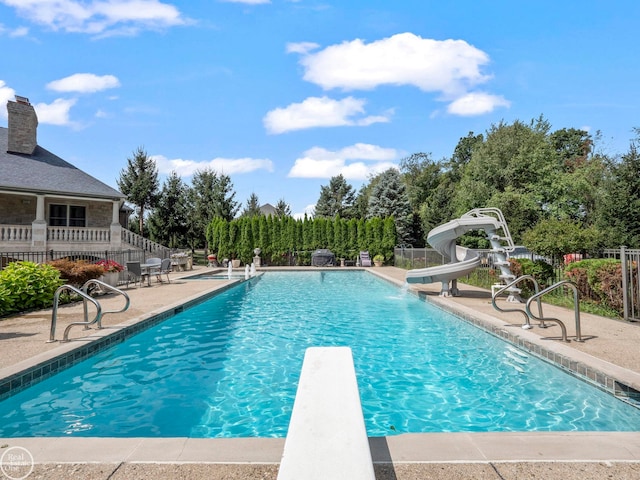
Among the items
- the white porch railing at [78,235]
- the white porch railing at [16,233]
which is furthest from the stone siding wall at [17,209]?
the white porch railing at [78,235]

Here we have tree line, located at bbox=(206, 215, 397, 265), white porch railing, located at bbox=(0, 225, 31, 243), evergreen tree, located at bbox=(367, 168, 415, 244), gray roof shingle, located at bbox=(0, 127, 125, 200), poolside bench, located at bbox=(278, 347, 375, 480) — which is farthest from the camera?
evergreen tree, located at bbox=(367, 168, 415, 244)

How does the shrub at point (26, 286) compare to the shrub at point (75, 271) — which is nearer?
the shrub at point (26, 286)

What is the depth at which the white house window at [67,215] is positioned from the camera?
856 inches

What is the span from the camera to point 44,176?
67.8ft

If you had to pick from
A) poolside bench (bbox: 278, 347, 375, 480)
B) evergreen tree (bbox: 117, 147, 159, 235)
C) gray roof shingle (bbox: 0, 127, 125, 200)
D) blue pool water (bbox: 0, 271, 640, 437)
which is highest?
evergreen tree (bbox: 117, 147, 159, 235)

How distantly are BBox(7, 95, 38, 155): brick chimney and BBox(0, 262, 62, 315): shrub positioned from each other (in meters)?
17.0

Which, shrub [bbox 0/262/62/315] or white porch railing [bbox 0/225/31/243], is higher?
white porch railing [bbox 0/225/31/243]

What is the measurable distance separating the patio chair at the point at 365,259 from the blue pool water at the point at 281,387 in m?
19.0

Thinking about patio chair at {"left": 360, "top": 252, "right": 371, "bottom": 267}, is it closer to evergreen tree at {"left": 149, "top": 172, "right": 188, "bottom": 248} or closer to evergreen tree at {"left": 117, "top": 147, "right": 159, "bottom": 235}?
evergreen tree at {"left": 149, "top": 172, "right": 188, "bottom": 248}

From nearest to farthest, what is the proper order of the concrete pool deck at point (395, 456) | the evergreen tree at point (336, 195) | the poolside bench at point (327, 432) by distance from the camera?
1. the poolside bench at point (327, 432)
2. the concrete pool deck at point (395, 456)
3. the evergreen tree at point (336, 195)

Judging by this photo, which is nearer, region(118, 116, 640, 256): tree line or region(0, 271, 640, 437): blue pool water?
region(0, 271, 640, 437): blue pool water

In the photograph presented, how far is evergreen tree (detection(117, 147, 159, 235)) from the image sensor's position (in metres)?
35.1

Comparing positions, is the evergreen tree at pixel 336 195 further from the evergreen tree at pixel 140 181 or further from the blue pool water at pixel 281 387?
the blue pool water at pixel 281 387

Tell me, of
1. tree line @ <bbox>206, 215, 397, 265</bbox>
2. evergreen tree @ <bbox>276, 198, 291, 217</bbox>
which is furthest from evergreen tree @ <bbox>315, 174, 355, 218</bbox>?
tree line @ <bbox>206, 215, 397, 265</bbox>
